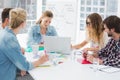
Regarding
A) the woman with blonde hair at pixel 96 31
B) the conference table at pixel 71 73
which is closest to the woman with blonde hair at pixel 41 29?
the woman with blonde hair at pixel 96 31

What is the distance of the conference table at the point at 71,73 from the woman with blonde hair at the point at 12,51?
0.15 meters

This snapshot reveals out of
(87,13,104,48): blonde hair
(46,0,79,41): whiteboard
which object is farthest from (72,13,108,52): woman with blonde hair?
(46,0,79,41): whiteboard

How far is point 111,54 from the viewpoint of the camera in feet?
8.84

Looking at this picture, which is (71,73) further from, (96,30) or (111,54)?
(96,30)

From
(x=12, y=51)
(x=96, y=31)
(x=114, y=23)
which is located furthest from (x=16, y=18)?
(x=96, y=31)

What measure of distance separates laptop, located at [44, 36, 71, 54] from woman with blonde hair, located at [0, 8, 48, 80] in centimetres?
57

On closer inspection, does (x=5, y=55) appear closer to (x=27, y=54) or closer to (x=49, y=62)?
(x=49, y=62)

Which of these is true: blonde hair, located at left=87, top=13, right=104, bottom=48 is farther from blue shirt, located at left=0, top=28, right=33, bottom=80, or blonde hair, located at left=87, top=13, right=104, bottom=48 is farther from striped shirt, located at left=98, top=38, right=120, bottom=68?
blue shirt, located at left=0, top=28, right=33, bottom=80

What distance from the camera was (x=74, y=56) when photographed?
280 cm

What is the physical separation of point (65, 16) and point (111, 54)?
2.57m

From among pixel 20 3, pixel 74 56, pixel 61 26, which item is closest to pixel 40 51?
pixel 74 56

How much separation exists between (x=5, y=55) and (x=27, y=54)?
2.55 feet

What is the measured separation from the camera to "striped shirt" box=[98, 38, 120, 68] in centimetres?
250

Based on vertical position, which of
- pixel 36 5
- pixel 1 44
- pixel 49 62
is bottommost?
pixel 49 62
